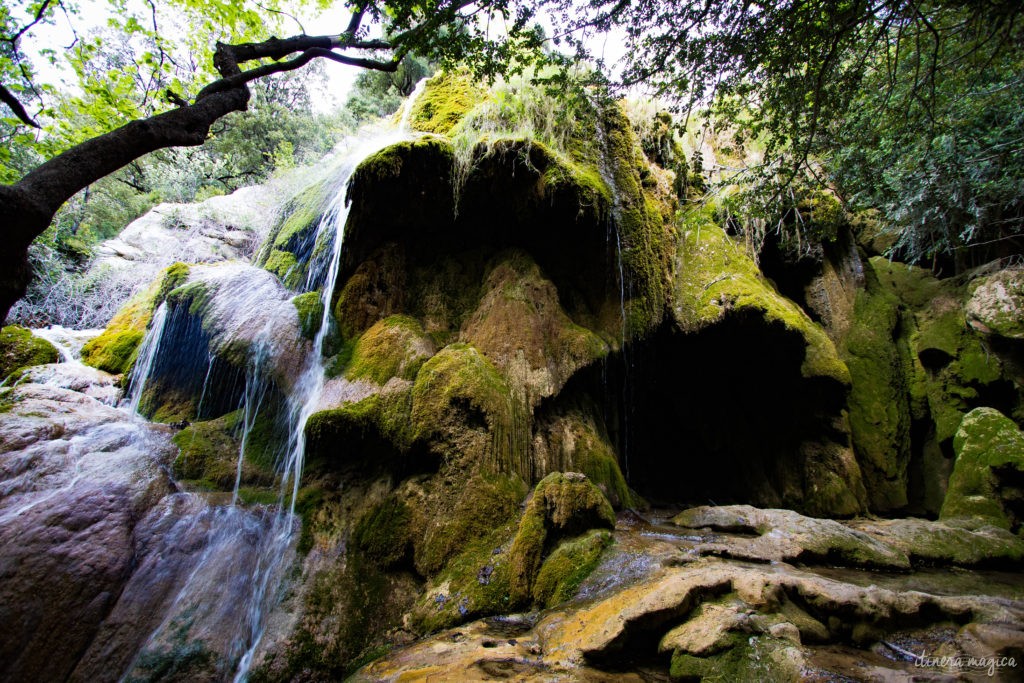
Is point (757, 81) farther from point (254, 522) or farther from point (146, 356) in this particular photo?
point (146, 356)

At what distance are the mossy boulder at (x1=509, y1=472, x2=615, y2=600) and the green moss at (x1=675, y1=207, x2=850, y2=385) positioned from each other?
412cm

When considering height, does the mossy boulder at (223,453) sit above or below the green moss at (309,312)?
below

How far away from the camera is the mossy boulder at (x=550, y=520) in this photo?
388 cm

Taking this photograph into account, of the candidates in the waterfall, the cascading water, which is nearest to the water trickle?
the cascading water

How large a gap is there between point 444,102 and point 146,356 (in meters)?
7.04

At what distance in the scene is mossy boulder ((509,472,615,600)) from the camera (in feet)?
12.7

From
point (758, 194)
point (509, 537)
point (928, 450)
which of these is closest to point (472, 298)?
point (509, 537)

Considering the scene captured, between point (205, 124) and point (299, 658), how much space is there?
5.25m

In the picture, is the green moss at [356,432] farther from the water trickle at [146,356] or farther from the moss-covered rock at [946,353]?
the moss-covered rock at [946,353]

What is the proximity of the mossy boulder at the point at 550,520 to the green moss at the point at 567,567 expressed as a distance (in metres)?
0.10

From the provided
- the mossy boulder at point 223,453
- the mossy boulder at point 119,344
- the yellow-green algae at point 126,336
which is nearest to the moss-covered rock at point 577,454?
the mossy boulder at point 223,453

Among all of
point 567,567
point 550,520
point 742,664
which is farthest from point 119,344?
point 742,664

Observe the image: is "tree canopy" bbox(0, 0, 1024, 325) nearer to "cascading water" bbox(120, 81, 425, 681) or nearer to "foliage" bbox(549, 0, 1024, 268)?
"foliage" bbox(549, 0, 1024, 268)

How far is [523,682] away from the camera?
7.66 feet
